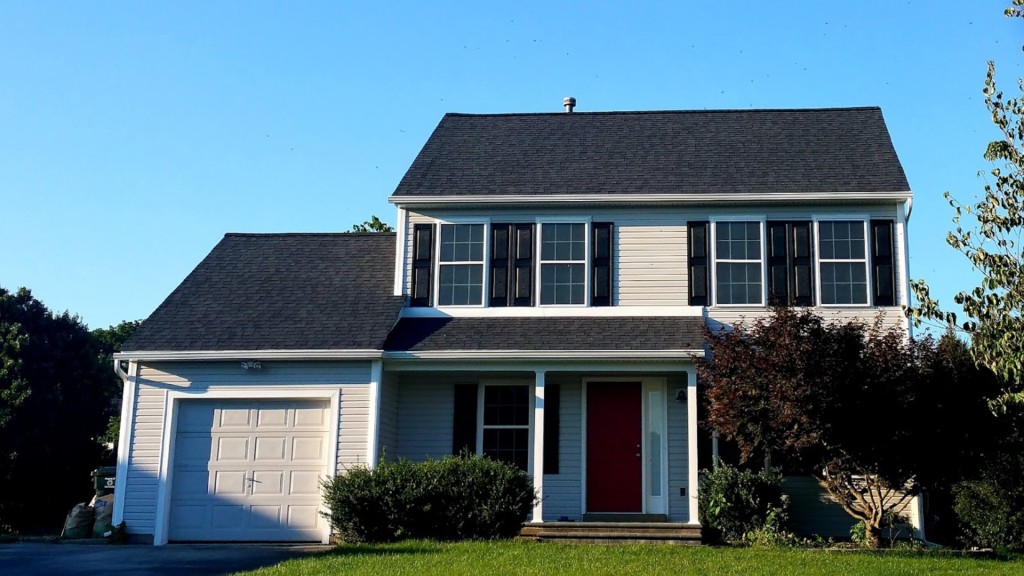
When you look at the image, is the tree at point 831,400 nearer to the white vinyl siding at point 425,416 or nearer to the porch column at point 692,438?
the porch column at point 692,438

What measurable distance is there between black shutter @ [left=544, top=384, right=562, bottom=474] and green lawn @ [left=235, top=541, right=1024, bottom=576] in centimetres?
325

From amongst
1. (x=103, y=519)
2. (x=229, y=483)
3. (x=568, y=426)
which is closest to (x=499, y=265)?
(x=568, y=426)

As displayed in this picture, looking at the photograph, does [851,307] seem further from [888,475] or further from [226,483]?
[226,483]

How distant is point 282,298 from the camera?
17156 millimetres

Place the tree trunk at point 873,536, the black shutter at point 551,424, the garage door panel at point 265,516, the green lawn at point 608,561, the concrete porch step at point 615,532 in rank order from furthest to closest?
the black shutter at point 551,424 → the garage door panel at point 265,516 → the concrete porch step at point 615,532 → the tree trunk at point 873,536 → the green lawn at point 608,561

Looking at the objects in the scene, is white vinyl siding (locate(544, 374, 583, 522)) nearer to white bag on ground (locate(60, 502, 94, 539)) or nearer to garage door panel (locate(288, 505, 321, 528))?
garage door panel (locate(288, 505, 321, 528))

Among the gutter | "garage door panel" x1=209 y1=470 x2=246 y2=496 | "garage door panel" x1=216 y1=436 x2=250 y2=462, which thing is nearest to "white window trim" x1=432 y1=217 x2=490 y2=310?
the gutter

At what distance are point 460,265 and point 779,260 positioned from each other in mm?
5031

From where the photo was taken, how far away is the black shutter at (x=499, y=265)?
1678 cm

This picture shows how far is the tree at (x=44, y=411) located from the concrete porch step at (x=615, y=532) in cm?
1334

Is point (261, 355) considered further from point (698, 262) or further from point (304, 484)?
point (698, 262)

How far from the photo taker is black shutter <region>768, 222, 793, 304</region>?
16297 mm

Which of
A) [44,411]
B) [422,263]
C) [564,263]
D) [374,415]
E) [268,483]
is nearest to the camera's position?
[374,415]

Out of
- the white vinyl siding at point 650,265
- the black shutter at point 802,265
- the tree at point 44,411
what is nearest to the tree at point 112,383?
the tree at point 44,411
